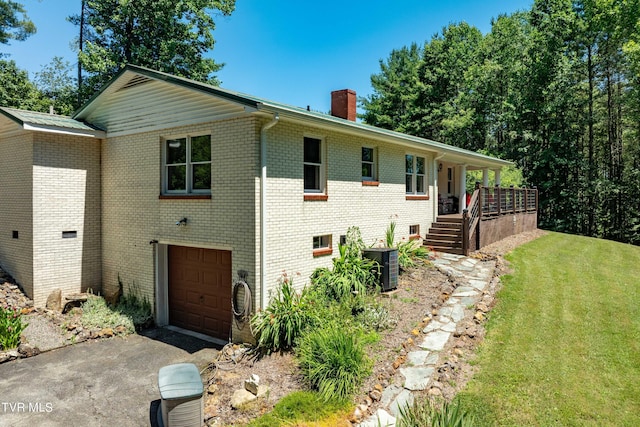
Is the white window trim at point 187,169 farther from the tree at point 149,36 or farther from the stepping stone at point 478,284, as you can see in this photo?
the tree at point 149,36

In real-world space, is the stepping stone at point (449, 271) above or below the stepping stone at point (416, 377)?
above

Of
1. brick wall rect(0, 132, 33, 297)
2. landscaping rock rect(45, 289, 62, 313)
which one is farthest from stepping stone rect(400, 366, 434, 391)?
brick wall rect(0, 132, 33, 297)

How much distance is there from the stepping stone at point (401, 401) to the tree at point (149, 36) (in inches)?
917

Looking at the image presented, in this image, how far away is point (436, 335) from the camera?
7.09 m

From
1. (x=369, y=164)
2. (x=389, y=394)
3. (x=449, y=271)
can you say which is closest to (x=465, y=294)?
(x=449, y=271)

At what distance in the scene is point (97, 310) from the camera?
999cm

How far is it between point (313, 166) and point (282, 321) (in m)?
3.98

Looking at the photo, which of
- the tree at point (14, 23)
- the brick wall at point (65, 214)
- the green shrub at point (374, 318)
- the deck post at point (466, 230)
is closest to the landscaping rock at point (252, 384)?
the green shrub at point (374, 318)

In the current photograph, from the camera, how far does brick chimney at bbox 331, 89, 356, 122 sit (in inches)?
551

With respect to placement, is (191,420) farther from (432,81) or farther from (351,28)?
(432,81)

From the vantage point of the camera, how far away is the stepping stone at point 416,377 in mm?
5625

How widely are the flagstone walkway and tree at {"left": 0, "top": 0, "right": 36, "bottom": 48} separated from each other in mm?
29177

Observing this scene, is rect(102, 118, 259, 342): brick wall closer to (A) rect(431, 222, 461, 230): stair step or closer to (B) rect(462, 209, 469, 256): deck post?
(B) rect(462, 209, 469, 256): deck post

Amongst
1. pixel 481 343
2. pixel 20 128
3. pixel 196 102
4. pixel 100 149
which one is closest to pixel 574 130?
pixel 481 343
